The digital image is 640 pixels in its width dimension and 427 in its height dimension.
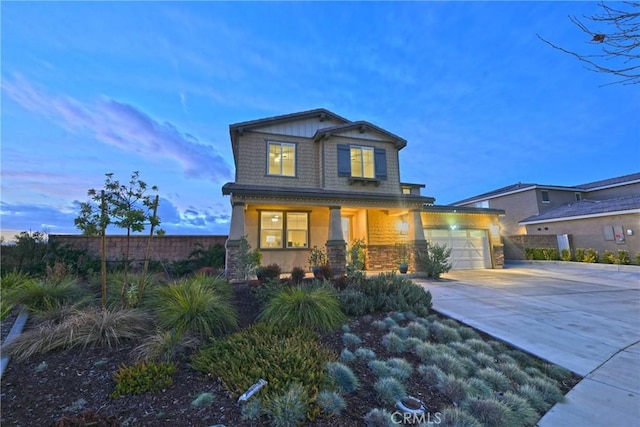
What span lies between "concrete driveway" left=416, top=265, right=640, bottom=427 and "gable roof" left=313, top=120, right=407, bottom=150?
6966 mm

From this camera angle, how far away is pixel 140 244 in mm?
11734

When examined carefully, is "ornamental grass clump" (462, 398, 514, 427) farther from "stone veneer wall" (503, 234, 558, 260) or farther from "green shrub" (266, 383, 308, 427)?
"stone veneer wall" (503, 234, 558, 260)

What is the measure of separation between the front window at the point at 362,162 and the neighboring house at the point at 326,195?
0.16 ft

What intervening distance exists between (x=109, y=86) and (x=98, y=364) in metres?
7.94

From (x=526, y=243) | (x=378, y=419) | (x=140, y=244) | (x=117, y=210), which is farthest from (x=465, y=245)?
(x=140, y=244)

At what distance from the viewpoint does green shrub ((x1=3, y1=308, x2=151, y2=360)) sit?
3.61 meters

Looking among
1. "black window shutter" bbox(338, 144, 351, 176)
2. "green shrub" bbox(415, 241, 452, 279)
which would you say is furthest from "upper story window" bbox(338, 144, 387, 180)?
"green shrub" bbox(415, 241, 452, 279)

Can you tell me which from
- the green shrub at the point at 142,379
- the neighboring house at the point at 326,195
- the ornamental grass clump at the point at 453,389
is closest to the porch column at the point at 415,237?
the neighboring house at the point at 326,195

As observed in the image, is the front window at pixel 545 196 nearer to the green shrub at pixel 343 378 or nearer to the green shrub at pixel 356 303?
the green shrub at pixel 356 303

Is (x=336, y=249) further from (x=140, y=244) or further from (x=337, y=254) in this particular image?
(x=140, y=244)

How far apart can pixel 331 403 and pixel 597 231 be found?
821 inches

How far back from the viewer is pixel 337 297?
5633 mm

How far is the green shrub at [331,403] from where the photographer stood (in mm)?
2393

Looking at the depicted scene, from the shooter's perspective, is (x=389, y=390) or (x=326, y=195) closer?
(x=389, y=390)
